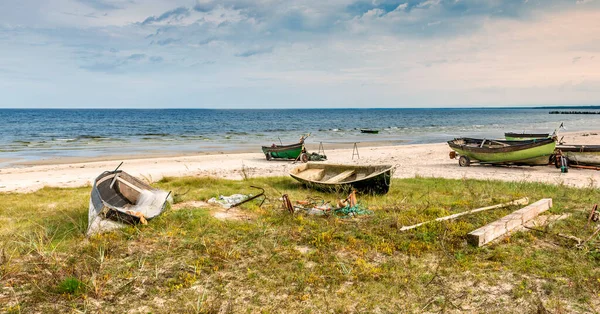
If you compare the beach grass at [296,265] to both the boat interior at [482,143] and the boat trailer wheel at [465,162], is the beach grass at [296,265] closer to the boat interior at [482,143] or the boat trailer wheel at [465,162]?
the boat trailer wheel at [465,162]

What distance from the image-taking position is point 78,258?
6.82 m

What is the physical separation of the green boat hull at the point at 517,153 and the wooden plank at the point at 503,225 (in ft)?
34.9

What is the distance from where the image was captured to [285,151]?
81.1ft

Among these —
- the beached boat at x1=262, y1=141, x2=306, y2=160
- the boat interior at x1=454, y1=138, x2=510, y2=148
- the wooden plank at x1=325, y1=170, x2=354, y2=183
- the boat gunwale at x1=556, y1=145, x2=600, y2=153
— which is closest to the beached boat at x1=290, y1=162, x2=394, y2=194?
the wooden plank at x1=325, y1=170, x2=354, y2=183

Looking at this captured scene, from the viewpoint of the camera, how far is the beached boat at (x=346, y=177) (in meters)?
12.1

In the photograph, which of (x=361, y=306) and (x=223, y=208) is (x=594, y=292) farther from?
(x=223, y=208)

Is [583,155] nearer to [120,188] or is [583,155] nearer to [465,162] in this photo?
[465,162]

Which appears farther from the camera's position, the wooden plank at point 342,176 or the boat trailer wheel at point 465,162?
the boat trailer wheel at point 465,162

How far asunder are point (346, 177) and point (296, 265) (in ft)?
25.0

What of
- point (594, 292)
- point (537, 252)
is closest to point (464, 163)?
point (537, 252)

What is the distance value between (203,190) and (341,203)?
16.9ft

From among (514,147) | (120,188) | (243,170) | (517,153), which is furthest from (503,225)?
(517,153)

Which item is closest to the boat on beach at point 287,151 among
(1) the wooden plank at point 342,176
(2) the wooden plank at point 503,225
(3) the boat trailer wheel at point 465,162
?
(3) the boat trailer wheel at point 465,162

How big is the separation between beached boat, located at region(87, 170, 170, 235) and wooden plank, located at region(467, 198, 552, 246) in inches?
251
